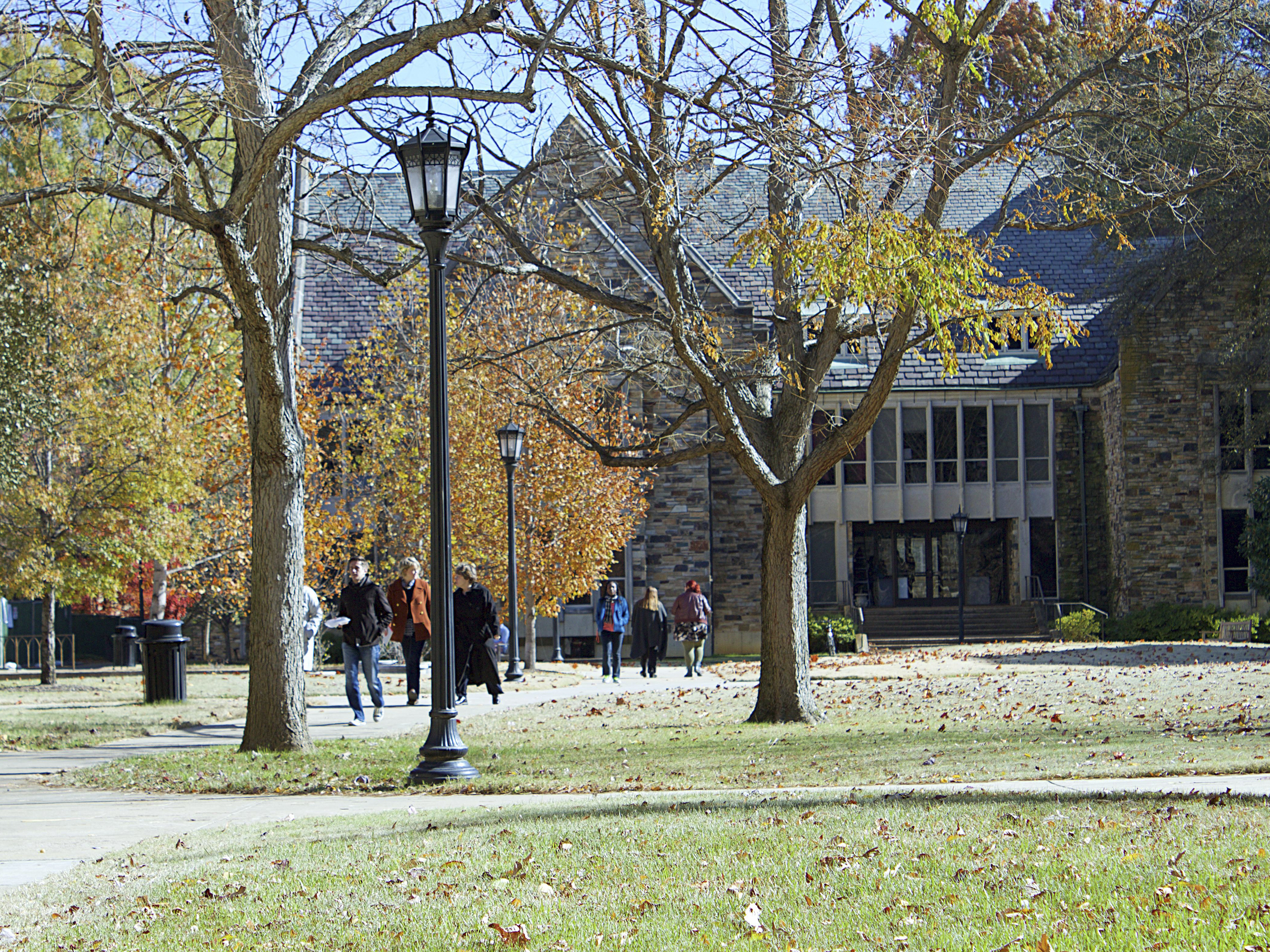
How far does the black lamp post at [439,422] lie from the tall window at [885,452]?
80.1 ft

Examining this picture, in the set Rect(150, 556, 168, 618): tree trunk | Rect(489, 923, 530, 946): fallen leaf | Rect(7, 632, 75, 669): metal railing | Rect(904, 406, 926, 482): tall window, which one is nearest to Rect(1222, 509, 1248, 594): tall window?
Rect(904, 406, 926, 482): tall window

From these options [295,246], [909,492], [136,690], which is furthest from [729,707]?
[909,492]

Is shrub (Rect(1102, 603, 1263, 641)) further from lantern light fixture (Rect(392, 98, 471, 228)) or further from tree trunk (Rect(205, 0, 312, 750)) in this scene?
lantern light fixture (Rect(392, 98, 471, 228))

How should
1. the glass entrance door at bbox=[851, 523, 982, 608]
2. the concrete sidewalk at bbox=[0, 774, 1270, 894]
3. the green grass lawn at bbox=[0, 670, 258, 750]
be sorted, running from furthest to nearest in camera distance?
1. the glass entrance door at bbox=[851, 523, 982, 608]
2. the green grass lawn at bbox=[0, 670, 258, 750]
3. the concrete sidewalk at bbox=[0, 774, 1270, 894]

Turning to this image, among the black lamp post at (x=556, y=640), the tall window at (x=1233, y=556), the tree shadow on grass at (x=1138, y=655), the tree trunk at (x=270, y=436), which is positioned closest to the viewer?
the tree trunk at (x=270, y=436)

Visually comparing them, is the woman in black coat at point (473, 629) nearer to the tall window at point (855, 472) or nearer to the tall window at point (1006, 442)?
the tall window at point (855, 472)

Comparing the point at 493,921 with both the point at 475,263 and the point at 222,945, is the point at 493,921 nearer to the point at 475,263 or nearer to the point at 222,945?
the point at 222,945

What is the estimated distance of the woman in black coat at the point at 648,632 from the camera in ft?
74.8

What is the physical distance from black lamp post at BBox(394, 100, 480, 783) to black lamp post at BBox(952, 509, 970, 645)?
70.7ft

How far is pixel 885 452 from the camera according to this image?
33438 mm

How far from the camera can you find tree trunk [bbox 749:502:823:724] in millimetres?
13258

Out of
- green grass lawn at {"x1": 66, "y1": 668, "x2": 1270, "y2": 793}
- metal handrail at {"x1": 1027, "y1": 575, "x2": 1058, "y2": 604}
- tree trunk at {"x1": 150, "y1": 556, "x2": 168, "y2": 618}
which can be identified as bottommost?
green grass lawn at {"x1": 66, "y1": 668, "x2": 1270, "y2": 793}

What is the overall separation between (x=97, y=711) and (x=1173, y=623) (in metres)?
20.9

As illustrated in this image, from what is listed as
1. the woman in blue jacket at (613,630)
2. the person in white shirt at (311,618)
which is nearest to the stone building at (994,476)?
the woman in blue jacket at (613,630)
